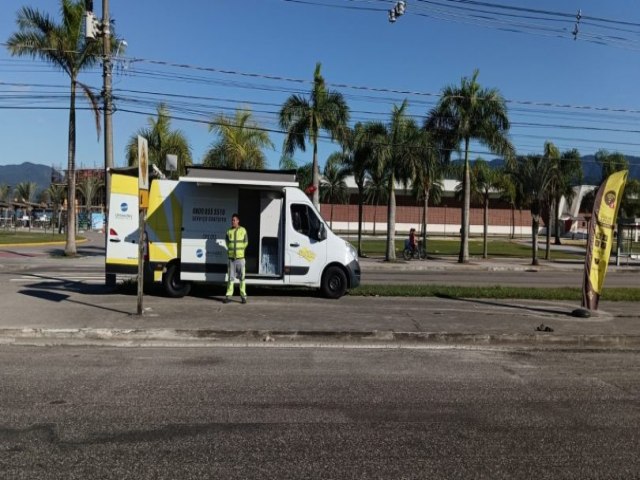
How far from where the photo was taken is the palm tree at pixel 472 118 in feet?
95.1

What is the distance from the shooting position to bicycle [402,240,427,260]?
3366cm

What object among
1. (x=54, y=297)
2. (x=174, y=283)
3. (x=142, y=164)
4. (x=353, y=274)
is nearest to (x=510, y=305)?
(x=353, y=274)

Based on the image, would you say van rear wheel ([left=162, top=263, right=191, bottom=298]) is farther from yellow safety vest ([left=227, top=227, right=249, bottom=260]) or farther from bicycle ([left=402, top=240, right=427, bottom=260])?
bicycle ([left=402, top=240, right=427, bottom=260])

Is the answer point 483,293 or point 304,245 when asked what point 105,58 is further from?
point 483,293

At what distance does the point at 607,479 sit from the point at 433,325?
591cm

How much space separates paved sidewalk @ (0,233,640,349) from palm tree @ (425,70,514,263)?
17.3 meters

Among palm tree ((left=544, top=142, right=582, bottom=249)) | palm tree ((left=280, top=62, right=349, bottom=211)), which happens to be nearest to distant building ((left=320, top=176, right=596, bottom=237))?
palm tree ((left=544, top=142, right=582, bottom=249))

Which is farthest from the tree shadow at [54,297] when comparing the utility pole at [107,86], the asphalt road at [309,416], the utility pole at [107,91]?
the utility pole at [107,91]

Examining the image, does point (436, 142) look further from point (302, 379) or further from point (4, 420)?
point (4, 420)

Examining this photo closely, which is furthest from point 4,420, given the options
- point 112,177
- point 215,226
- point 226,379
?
point 112,177

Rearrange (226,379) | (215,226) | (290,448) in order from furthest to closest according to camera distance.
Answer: (215,226) → (226,379) → (290,448)

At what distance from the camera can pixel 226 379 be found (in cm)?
664

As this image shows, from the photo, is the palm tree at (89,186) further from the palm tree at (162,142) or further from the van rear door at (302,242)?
the van rear door at (302,242)

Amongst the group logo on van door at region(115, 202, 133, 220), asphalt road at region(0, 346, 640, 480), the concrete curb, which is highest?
logo on van door at region(115, 202, 133, 220)
